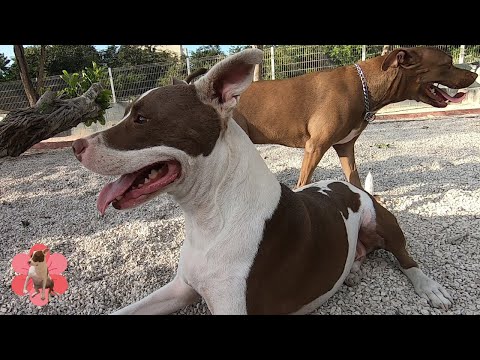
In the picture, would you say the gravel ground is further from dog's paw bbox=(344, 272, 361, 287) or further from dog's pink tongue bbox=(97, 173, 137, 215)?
dog's pink tongue bbox=(97, 173, 137, 215)

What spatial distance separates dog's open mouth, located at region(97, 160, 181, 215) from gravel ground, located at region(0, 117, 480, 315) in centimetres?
102

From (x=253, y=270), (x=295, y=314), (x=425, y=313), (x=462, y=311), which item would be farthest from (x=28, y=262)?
(x=462, y=311)

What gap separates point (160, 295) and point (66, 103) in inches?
96.8

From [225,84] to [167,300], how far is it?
4.32ft

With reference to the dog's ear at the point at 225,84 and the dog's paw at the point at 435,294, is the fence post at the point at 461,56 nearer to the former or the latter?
the dog's paw at the point at 435,294

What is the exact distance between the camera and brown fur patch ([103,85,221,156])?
5.94 feet

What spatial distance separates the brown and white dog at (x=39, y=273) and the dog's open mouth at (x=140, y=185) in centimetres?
55

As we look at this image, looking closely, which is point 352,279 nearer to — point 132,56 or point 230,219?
point 230,219

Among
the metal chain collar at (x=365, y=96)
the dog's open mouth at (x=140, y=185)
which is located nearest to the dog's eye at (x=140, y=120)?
the dog's open mouth at (x=140, y=185)

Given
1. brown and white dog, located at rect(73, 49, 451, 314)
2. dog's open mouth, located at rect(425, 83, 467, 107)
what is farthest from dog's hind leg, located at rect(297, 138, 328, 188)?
brown and white dog, located at rect(73, 49, 451, 314)

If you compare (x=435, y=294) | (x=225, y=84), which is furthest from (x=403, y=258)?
(x=225, y=84)

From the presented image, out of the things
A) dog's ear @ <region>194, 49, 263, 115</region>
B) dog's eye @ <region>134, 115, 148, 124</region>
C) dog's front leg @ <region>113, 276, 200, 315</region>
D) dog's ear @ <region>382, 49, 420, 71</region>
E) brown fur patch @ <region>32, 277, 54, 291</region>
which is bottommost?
dog's front leg @ <region>113, 276, 200, 315</region>

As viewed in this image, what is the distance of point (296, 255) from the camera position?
212 centimetres

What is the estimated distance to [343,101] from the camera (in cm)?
409
